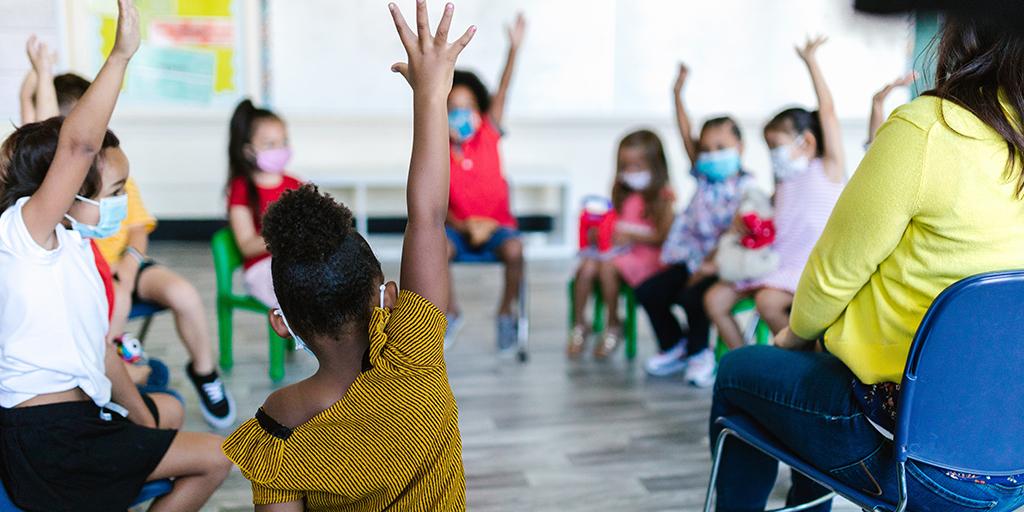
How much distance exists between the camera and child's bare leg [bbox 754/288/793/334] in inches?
113

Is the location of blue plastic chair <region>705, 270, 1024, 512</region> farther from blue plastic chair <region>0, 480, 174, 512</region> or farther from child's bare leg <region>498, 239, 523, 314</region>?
child's bare leg <region>498, 239, 523, 314</region>

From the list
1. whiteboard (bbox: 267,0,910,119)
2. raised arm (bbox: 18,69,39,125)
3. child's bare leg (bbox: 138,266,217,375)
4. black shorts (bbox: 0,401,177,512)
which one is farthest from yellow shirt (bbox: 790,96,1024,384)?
whiteboard (bbox: 267,0,910,119)

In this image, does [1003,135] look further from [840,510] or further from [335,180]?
[335,180]

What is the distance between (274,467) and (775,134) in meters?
2.21

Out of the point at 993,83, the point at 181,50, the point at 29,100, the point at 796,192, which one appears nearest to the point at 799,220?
the point at 796,192

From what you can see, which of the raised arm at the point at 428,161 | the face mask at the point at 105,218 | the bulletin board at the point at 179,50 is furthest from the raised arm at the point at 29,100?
the bulletin board at the point at 179,50

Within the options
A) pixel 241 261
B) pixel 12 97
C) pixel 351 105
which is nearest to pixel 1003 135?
pixel 241 261

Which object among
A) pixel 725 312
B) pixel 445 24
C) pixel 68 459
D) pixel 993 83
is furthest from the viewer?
pixel 725 312

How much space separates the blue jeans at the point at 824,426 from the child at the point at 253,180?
1933 mm

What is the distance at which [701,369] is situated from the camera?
330cm

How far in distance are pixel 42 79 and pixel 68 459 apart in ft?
3.93

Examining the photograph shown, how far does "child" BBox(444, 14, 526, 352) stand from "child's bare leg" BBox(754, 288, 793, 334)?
1017mm

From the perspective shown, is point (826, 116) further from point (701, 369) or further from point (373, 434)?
point (373, 434)

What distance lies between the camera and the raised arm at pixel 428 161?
4.00 ft
